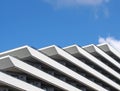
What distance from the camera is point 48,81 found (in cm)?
6103

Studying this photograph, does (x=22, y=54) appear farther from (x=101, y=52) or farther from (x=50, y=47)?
(x=101, y=52)

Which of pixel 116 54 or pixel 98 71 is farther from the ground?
pixel 116 54

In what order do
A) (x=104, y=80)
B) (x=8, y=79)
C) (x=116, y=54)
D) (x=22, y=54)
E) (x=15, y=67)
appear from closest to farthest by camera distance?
1. (x=8, y=79)
2. (x=15, y=67)
3. (x=22, y=54)
4. (x=104, y=80)
5. (x=116, y=54)

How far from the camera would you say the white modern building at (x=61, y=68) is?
5316 centimetres

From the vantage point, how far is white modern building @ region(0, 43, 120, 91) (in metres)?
53.2

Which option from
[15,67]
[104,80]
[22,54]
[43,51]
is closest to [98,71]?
[104,80]

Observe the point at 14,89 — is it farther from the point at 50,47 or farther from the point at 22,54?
the point at 50,47

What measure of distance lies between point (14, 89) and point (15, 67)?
3.24m

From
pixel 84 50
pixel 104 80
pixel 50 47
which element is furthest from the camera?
pixel 104 80

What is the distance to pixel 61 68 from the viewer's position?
2598 inches

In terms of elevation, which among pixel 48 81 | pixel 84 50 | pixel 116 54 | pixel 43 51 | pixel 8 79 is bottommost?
pixel 8 79

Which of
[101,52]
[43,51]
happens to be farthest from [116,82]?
[43,51]

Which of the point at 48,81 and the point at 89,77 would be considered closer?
the point at 48,81

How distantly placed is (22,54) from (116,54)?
3728 cm
